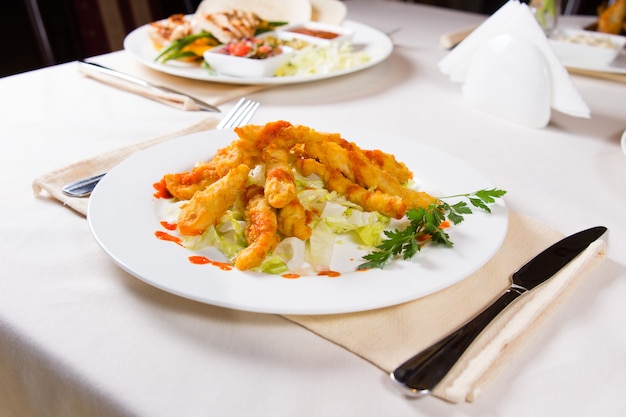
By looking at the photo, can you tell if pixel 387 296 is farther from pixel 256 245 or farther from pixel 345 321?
pixel 256 245

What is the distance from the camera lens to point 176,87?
1.64 m

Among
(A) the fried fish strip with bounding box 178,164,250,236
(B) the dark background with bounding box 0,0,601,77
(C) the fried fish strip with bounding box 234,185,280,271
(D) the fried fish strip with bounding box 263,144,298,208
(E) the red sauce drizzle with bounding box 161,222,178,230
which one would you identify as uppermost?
(D) the fried fish strip with bounding box 263,144,298,208

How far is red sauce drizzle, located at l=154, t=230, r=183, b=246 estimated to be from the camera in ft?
2.81

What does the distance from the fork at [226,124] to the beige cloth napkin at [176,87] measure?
7 cm

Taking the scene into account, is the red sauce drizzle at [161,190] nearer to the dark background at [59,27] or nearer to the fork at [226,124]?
the fork at [226,124]

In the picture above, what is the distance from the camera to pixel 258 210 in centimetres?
89

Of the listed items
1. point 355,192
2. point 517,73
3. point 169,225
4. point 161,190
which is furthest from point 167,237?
point 517,73

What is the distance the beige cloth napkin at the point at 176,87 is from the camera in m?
1.52

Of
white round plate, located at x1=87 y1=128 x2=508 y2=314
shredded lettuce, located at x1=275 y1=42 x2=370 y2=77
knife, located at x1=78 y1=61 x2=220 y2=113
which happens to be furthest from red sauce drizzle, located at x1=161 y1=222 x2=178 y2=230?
shredded lettuce, located at x1=275 y1=42 x2=370 y2=77

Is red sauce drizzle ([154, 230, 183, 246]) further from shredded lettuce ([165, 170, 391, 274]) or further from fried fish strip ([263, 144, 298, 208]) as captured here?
fried fish strip ([263, 144, 298, 208])

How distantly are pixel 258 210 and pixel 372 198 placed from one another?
19cm

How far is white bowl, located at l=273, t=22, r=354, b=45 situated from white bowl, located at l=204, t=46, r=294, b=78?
0.23 m

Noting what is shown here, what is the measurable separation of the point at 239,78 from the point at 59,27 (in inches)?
107

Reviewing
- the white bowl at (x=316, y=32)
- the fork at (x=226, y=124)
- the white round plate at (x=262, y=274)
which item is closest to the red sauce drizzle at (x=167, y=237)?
the white round plate at (x=262, y=274)
